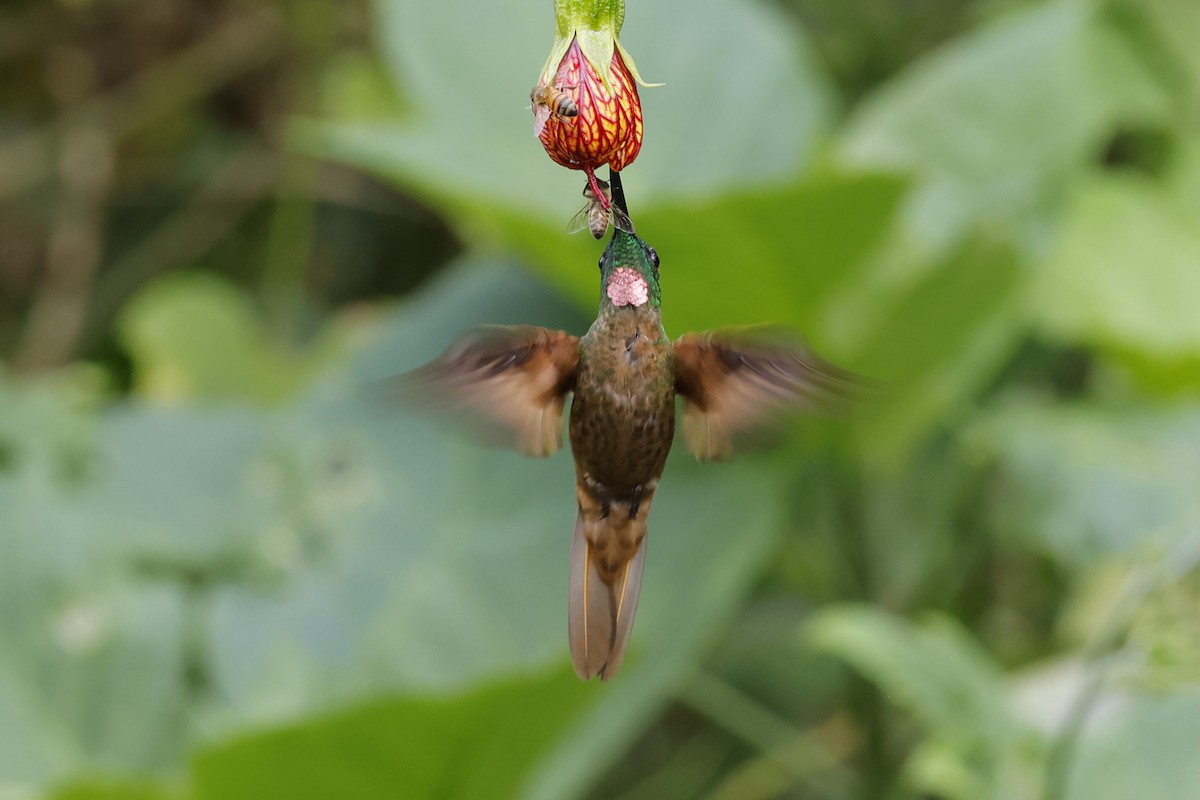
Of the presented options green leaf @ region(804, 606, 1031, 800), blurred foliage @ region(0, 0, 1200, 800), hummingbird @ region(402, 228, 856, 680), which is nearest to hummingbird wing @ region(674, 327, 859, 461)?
hummingbird @ region(402, 228, 856, 680)

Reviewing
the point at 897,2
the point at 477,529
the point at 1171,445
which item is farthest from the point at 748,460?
the point at 897,2

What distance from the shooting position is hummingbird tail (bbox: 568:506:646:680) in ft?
1.55

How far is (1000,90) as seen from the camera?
5.41 feet

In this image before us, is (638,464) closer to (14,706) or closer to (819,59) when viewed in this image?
(14,706)

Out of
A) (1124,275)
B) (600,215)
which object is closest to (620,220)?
(600,215)

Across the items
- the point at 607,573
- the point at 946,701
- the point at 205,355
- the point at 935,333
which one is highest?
the point at 205,355

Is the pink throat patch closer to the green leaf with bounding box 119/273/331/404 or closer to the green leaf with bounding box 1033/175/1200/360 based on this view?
the green leaf with bounding box 1033/175/1200/360

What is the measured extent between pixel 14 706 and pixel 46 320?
1660 mm

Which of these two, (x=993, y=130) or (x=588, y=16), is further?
(x=993, y=130)

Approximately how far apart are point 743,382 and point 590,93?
16cm

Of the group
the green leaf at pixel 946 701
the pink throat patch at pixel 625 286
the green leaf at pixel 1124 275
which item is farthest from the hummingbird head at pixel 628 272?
the green leaf at pixel 1124 275

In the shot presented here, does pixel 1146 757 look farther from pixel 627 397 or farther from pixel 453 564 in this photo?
pixel 627 397

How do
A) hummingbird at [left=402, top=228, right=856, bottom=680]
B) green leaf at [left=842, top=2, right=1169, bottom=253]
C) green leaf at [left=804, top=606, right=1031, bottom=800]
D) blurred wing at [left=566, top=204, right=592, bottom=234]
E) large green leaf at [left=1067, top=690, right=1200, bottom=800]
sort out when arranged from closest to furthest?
1. blurred wing at [left=566, top=204, right=592, bottom=234]
2. hummingbird at [left=402, top=228, right=856, bottom=680]
3. green leaf at [left=804, top=606, right=1031, bottom=800]
4. large green leaf at [left=1067, top=690, right=1200, bottom=800]
5. green leaf at [left=842, top=2, right=1169, bottom=253]

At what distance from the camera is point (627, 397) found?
47cm
